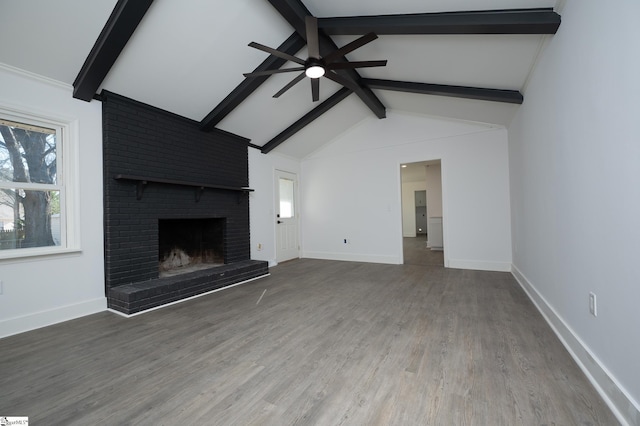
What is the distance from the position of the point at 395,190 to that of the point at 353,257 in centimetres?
174

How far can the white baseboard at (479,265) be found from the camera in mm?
4486

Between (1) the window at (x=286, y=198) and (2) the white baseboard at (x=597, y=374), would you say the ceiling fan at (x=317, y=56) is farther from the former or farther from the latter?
(1) the window at (x=286, y=198)

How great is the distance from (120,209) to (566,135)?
447 centimetres

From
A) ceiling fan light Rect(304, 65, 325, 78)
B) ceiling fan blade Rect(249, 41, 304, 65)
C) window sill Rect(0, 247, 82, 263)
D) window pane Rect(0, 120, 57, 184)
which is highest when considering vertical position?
ceiling fan blade Rect(249, 41, 304, 65)

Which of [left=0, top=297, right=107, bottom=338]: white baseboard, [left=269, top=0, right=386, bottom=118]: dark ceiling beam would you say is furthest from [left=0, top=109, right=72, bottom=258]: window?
[left=269, top=0, right=386, bottom=118]: dark ceiling beam

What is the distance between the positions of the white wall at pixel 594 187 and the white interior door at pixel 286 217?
15.0ft

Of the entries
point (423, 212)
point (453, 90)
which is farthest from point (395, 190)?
point (423, 212)

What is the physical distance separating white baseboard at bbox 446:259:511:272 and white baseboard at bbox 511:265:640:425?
2083 millimetres

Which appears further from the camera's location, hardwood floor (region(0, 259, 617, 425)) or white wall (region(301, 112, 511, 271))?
white wall (region(301, 112, 511, 271))

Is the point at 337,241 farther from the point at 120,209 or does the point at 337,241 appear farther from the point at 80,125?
the point at 80,125

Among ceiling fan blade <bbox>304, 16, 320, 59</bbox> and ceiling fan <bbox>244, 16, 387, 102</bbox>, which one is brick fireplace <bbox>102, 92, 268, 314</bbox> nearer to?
ceiling fan <bbox>244, 16, 387, 102</bbox>

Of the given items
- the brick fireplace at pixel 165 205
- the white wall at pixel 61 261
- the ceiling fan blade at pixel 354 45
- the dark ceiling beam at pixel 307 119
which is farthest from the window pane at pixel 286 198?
the ceiling fan blade at pixel 354 45

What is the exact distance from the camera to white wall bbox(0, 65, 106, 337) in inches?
97.8

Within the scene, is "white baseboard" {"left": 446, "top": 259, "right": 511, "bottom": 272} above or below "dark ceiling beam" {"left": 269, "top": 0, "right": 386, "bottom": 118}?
below
